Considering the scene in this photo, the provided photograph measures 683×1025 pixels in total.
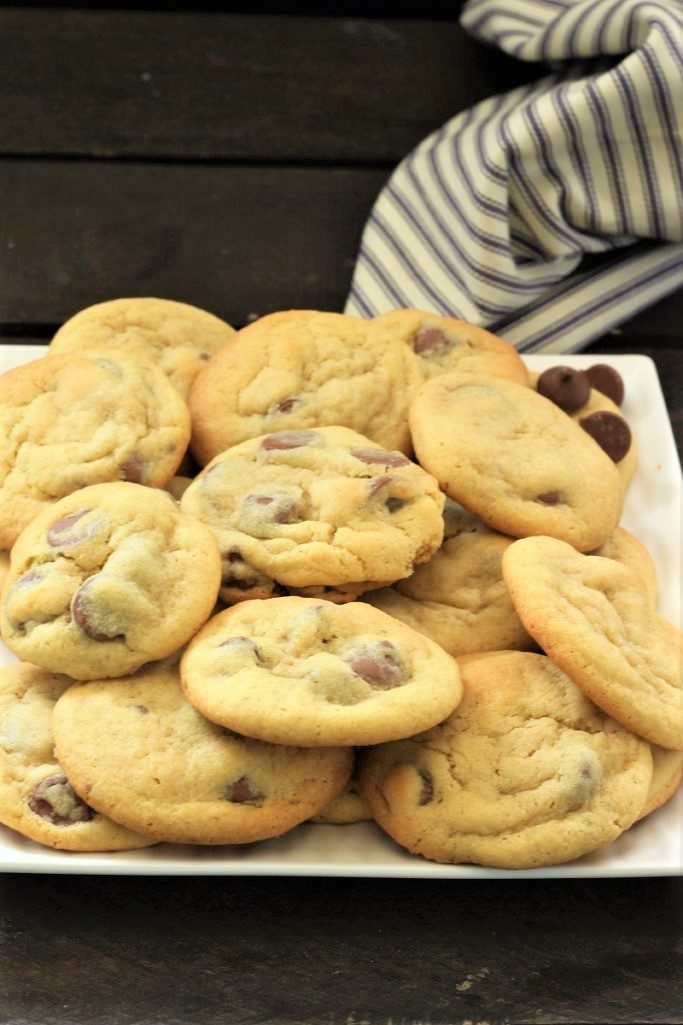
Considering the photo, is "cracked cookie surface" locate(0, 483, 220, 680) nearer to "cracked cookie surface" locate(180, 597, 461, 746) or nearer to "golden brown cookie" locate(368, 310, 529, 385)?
"cracked cookie surface" locate(180, 597, 461, 746)

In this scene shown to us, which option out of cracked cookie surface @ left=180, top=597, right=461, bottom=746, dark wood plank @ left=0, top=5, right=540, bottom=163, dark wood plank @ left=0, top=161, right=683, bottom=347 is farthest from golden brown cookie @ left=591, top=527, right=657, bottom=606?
dark wood plank @ left=0, top=5, right=540, bottom=163

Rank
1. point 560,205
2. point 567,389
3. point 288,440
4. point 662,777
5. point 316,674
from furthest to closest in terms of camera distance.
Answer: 1. point 560,205
2. point 567,389
3. point 288,440
4. point 662,777
5. point 316,674

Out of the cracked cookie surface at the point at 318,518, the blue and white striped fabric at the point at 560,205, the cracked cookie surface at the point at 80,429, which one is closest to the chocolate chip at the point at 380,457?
the cracked cookie surface at the point at 318,518

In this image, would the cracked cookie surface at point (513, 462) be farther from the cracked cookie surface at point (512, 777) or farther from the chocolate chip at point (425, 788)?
the chocolate chip at point (425, 788)

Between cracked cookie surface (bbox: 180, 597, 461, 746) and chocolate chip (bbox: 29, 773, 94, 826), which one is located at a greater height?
cracked cookie surface (bbox: 180, 597, 461, 746)

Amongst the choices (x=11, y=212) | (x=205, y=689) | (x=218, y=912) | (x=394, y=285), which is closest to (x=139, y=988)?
(x=218, y=912)

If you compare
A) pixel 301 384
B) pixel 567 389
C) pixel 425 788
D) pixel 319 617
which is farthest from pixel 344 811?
pixel 567 389

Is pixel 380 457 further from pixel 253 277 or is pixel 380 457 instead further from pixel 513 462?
pixel 253 277
